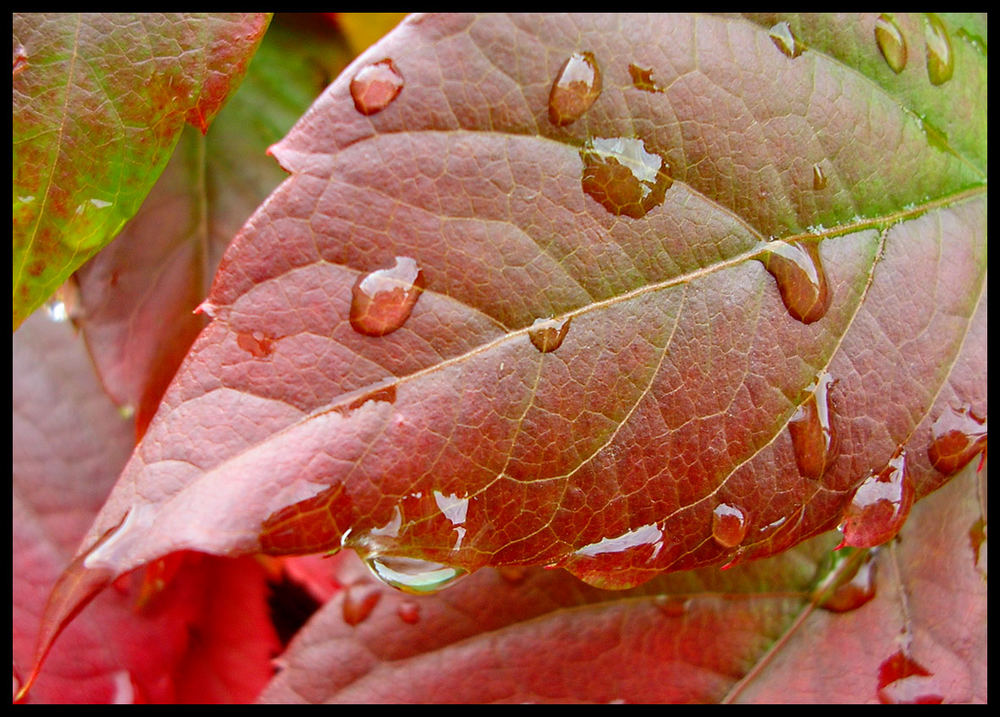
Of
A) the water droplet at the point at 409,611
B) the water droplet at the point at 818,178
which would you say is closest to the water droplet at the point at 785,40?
the water droplet at the point at 818,178

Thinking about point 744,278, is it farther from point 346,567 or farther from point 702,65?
point 346,567

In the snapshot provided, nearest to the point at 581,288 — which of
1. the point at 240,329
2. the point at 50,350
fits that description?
the point at 240,329

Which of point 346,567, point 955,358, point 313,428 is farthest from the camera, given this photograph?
point 346,567

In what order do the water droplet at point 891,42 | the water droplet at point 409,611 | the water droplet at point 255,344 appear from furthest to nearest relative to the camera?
1. the water droplet at point 409,611
2. the water droplet at point 891,42
3. the water droplet at point 255,344

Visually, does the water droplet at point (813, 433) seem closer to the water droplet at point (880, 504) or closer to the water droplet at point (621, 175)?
the water droplet at point (880, 504)

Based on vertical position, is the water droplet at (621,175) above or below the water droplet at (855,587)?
above

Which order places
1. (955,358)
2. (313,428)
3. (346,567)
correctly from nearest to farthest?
(313,428), (955,358), (346,567)

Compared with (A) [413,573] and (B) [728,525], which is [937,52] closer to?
(B) [728,525]

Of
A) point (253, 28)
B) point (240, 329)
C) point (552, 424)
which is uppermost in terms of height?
point (253, 28)
